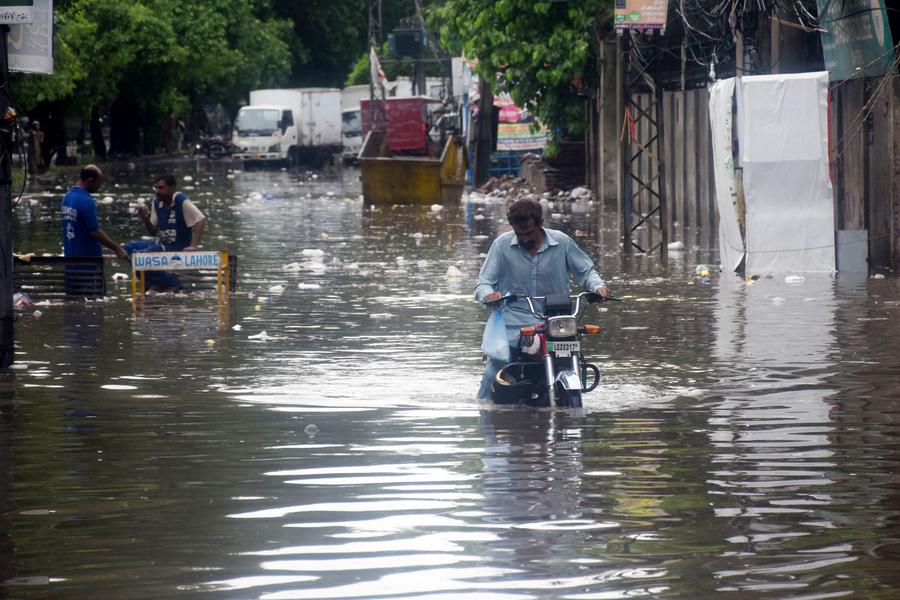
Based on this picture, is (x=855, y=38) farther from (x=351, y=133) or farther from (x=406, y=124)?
(x=351, y=133)

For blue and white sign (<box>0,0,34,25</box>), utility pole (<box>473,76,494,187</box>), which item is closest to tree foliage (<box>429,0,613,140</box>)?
utility pole (<box>473,76,494,187</box>)

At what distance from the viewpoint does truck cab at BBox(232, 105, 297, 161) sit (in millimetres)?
65062

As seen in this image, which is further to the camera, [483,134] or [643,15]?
→ [483,134]

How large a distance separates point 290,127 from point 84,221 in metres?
50.1

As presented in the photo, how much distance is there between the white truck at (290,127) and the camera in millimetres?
65250

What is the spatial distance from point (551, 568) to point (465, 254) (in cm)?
1699

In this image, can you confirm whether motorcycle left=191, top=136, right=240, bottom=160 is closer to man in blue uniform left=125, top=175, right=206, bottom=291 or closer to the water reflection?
man in blue uniform left=125, top=175, right=206, bottom=291

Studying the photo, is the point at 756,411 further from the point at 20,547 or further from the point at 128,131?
the point at 128,131

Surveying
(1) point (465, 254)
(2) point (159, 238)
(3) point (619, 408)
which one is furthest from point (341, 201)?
(3) point (619, 408)

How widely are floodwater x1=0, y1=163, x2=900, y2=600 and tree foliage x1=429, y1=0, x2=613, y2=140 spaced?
18376 mm

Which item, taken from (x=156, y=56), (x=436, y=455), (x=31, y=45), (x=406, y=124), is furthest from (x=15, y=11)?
(x=156, y=56)

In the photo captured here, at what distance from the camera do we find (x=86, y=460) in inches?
344

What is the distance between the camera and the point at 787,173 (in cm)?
1862

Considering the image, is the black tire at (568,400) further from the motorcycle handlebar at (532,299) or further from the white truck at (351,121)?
the white truck at (351,121)
